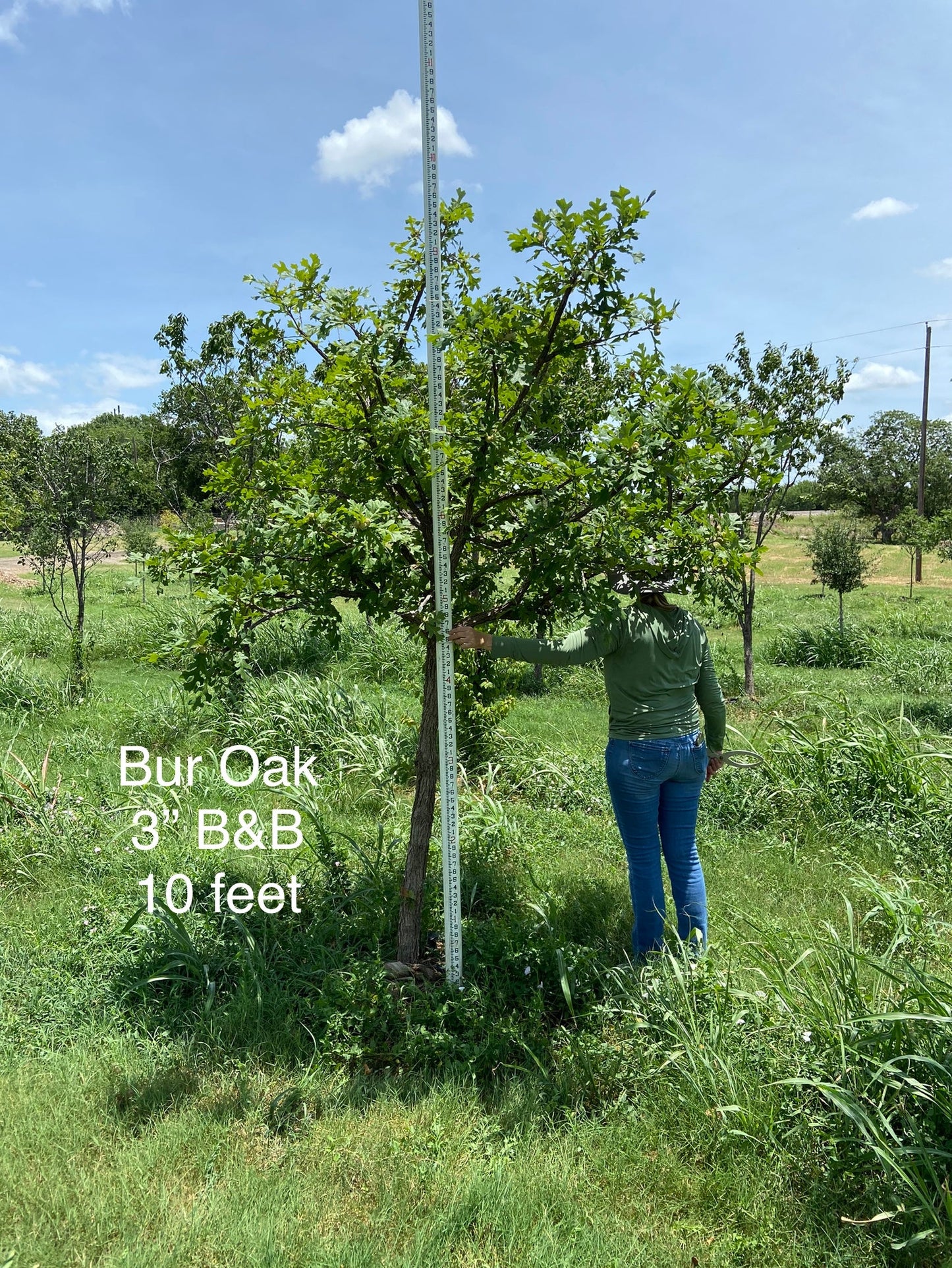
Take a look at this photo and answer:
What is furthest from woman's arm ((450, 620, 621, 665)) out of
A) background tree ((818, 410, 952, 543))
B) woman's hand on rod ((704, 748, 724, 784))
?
background tree ((818, 410, 952, 543))

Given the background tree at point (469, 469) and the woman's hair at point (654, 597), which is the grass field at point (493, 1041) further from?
the woman's hair at point (654, 597)

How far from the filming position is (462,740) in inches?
258

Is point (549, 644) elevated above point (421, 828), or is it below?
above

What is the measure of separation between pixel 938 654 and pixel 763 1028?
10059 mm

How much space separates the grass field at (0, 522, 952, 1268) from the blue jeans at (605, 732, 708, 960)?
0.20 metres

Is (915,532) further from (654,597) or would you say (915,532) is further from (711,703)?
(654,597)

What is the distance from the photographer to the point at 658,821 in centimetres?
354

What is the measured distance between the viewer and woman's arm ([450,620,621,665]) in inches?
124

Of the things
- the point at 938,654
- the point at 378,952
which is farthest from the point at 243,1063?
the point at 938,654

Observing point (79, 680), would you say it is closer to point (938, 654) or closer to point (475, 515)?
point (475, 515)

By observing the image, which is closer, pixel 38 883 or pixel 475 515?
pixel 475 515

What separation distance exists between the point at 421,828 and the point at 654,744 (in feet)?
3.58

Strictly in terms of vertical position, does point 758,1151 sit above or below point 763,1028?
below

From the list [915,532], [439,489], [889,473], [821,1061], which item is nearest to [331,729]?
[439,489]
